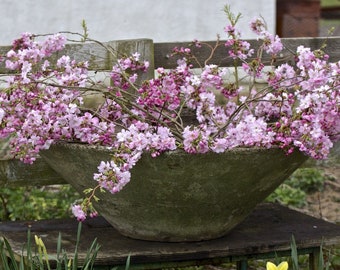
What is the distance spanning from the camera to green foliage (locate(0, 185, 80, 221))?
5148 mm

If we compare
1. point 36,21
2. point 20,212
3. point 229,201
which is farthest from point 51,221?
point 36,21

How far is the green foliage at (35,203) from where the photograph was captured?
515cm

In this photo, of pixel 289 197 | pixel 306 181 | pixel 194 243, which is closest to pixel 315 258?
pixel 194 243

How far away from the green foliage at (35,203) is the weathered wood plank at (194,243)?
4.73 ft

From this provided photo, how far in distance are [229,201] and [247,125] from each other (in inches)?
10.8

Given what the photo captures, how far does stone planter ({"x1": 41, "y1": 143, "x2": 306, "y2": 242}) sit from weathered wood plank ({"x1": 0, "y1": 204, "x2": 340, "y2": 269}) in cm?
6

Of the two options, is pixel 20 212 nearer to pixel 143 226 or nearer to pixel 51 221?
pixel 51 221

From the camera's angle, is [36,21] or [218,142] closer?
[218,142]

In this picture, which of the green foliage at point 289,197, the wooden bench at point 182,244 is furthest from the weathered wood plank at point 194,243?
the green foliage at point 289,197

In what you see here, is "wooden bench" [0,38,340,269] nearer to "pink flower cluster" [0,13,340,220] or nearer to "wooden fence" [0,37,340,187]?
"wooden fence" [0,37,340,187]

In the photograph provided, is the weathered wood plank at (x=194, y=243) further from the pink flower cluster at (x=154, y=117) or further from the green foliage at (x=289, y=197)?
the green foliage at (x=289, y=197)

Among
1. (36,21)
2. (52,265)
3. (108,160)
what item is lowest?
(52,265)

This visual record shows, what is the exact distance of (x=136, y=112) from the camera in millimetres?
3459

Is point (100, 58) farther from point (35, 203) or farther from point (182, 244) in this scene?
point (35, 203)
